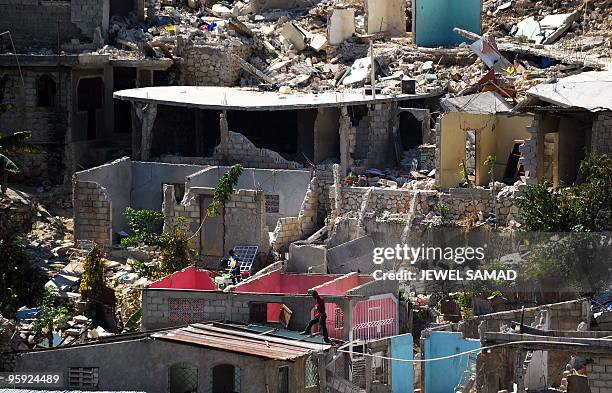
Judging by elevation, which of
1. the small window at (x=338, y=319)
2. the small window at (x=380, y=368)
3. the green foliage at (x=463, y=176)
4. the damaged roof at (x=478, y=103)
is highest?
the damaged roof at (x=478, y=103)

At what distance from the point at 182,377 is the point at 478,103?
1184 cm

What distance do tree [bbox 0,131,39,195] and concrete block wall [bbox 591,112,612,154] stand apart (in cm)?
993

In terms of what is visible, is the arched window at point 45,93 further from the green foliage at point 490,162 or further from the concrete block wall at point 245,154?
the green foliage at point 490,162

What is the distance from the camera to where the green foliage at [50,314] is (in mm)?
43562

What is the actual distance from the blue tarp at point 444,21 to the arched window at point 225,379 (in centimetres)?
1584

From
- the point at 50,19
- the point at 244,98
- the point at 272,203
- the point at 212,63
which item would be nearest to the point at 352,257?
the point at 272,203

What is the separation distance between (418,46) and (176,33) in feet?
15.8

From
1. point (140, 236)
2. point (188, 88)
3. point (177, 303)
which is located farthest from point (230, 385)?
point (188, 88)

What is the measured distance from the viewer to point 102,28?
5422 centimetres

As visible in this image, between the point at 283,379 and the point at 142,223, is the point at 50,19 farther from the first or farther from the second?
the point at 283,379

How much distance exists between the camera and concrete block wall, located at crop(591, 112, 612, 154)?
45.8 m

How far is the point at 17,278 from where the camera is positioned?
46312mm

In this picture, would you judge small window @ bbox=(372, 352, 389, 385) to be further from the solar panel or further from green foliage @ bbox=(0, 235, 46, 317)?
green foliage @ bbox=(0, 235, 46, 317)

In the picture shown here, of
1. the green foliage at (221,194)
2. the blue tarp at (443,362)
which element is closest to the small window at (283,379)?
the blue tarp at (443,362)
